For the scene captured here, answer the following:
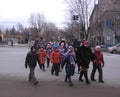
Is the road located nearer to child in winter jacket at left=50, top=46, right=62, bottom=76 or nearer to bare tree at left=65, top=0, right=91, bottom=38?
child in winter jacket at left=50, top=46, right=62, bottom=76

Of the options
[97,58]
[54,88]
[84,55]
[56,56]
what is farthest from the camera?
[56,56]

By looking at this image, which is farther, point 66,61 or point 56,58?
point 56,58

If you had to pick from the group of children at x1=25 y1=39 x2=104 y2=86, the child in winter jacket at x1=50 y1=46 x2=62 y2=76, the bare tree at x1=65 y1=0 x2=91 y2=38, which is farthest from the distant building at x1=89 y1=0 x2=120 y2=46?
the group of children at x1=25 y1=39 x2=104 y2=86

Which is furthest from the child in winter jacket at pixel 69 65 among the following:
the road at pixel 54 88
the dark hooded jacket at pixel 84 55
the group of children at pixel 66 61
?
the road at pixel 54 88

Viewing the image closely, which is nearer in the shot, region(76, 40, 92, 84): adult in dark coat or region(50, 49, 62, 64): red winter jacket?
region(76, 40, 92, 84): adult in dark coat

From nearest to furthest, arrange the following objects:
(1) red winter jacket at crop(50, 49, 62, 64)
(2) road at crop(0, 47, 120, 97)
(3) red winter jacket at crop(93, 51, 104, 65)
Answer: (2) road at crop(0, 47, 120, 97), (3) red winter jacket at crop(93, 51, 104, 65), (1) red winter jacket at crop(50, 49, 62, 64)

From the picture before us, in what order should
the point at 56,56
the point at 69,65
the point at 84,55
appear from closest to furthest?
1. the point at 69,65
2. the point at 84,55
3. the point at 56,56

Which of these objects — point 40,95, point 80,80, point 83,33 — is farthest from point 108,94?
point 83,33

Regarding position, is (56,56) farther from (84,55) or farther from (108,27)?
(108,27)

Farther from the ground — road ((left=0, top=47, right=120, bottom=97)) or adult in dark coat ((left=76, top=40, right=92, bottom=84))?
adult in dark coat ((left=76, top=40, right=92, bottom=84))

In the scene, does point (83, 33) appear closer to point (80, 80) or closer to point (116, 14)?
point (116, 14)

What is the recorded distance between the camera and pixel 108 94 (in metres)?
11.7

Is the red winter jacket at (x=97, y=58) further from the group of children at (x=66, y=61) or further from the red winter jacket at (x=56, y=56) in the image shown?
the red winter jacket at (x=56, y=56)

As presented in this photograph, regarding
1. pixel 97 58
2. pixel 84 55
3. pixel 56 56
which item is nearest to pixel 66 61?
pixel 84 55
